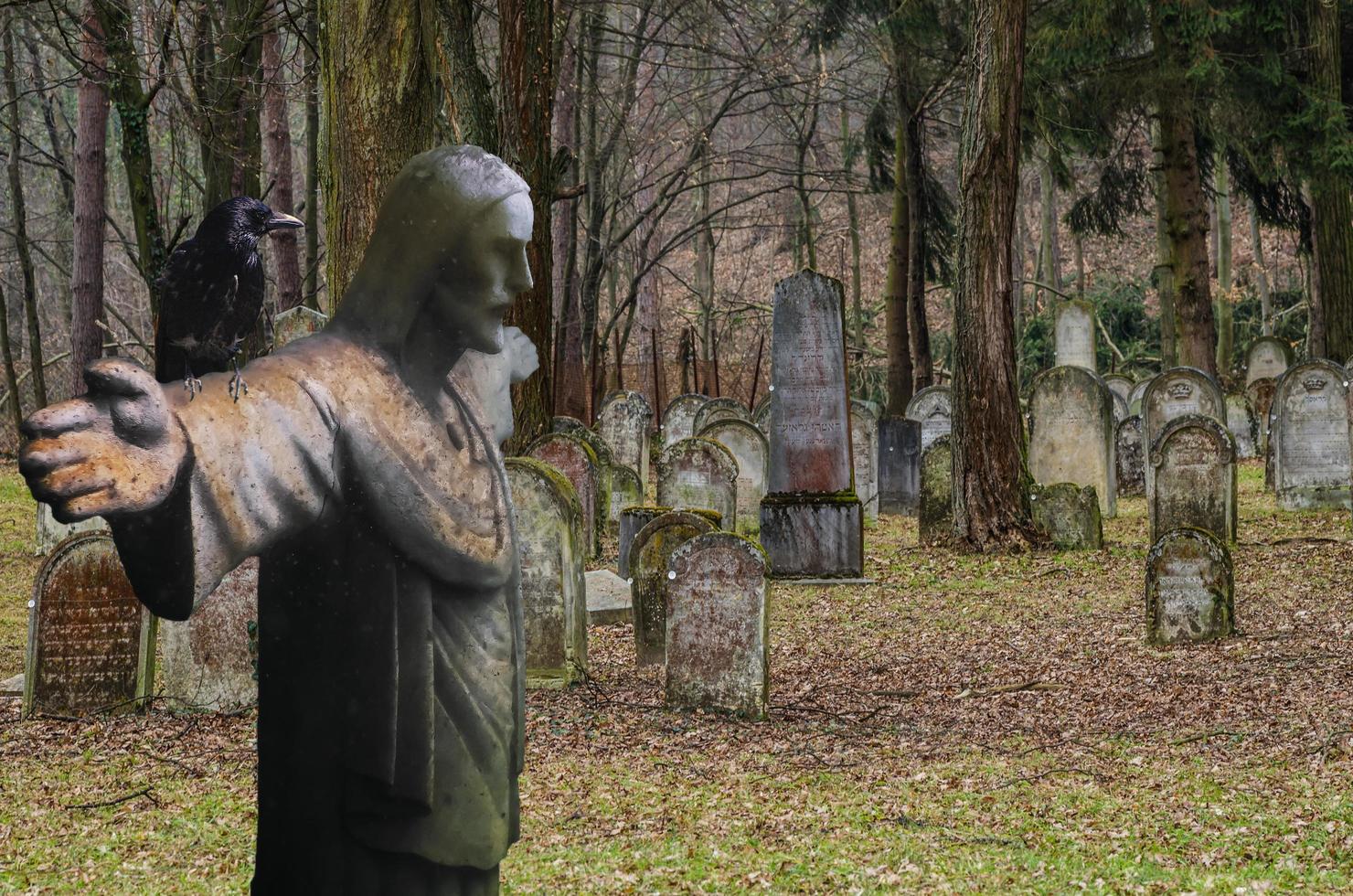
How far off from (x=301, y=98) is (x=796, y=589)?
12.7 metres

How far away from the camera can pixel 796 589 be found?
41.8 ft

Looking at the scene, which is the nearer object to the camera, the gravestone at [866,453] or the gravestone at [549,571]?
the gravestone at [549,571]

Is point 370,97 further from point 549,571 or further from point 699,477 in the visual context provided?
point 699,477

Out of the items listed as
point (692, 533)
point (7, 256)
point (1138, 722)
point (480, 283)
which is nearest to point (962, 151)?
point (692, 533)

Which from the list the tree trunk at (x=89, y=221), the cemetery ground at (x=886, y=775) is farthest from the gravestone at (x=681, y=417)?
the cemetery ground at (x=886, y=775)

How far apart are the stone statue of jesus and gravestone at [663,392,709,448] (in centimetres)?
1791

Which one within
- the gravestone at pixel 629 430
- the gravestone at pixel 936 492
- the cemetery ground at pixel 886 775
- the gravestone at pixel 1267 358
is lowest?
the cemetery ground at pixel 886 775

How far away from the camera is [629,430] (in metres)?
19.2

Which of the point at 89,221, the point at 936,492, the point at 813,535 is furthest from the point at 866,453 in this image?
the point at 89,221

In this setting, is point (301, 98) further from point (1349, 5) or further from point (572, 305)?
point (1349, 5)

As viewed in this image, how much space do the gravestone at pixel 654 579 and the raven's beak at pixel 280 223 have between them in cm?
664

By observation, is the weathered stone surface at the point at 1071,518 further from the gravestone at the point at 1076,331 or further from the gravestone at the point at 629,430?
the gravestone at the point at 1076,331

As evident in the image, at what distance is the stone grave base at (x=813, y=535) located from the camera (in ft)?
42.7

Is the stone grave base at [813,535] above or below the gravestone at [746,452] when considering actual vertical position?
below
